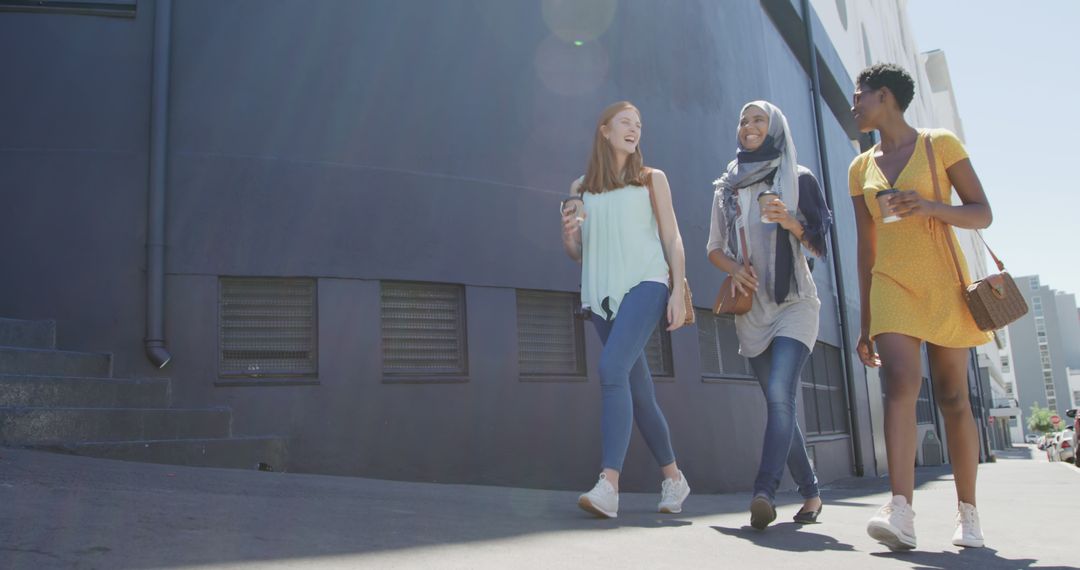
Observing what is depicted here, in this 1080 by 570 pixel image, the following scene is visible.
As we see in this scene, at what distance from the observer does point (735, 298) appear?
433 cm

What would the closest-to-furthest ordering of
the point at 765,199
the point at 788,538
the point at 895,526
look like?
the point at 895,526, the point at 788,538, the point at 765,199

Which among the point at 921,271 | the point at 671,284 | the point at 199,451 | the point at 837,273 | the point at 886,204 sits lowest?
the point at 199,451

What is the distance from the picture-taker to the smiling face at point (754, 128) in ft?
14.6

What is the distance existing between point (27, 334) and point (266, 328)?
5.28 feet

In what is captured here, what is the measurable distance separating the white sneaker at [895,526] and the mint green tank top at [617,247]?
4.80 feet

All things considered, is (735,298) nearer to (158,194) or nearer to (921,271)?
(921,271)

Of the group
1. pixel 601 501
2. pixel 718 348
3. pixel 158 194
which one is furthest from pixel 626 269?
pixel 718 348

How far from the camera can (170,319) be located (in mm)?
6816

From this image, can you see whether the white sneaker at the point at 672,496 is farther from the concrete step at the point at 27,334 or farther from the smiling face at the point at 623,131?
the concrete step at the point at 27,334

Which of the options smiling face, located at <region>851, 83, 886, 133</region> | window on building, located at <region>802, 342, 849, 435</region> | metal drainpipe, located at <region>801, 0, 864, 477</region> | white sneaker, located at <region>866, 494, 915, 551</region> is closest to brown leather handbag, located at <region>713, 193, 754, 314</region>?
smiling face, located at <region>851, 83, 886, 133</region>

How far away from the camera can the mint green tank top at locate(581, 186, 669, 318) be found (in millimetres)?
4352

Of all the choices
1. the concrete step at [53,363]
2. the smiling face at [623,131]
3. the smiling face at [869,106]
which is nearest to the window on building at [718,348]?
the smiling face at [623,131]

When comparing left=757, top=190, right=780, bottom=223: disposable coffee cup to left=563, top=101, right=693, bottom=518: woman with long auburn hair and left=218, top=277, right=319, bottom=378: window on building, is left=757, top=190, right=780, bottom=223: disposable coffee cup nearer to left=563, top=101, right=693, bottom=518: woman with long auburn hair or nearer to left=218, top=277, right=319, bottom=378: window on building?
left=563, top=101, right=693, bottom=518: woman with long auburn hair

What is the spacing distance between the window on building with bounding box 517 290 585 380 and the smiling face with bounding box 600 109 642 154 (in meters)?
3.62
